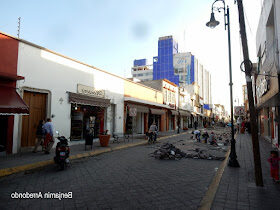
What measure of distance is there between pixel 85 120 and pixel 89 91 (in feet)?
7.42

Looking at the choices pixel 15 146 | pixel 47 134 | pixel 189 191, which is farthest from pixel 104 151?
pixel 189 191

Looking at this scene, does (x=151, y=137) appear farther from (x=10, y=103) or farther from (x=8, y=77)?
(x=8, y=77)

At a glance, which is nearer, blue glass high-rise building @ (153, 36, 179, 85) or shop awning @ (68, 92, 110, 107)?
shop awning @ (68, 92, 110, 107)

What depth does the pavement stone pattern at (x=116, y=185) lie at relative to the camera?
380 cm

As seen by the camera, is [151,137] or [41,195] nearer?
[41,195]

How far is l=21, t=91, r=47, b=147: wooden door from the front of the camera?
9812 mm

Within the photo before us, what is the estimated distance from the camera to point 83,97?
13078 millimetres

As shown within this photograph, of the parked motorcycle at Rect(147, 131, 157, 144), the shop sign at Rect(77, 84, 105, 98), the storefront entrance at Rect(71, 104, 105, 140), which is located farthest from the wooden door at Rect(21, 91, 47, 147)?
the parked motorcycle at Rect(147, 131, 157, 144)

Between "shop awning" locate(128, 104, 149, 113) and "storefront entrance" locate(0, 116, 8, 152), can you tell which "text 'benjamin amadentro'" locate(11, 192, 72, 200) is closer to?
"storefront entrance" locate(0, 116, 8, 152)

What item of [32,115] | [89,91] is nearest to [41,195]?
[32,115]

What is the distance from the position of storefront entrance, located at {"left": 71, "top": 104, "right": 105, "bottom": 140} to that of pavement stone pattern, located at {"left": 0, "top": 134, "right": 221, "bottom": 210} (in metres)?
6.07

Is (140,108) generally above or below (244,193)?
above

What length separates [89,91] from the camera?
1392cm

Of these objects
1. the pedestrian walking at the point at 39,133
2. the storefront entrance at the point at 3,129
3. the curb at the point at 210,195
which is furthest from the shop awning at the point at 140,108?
the curb at the point at 210,195
